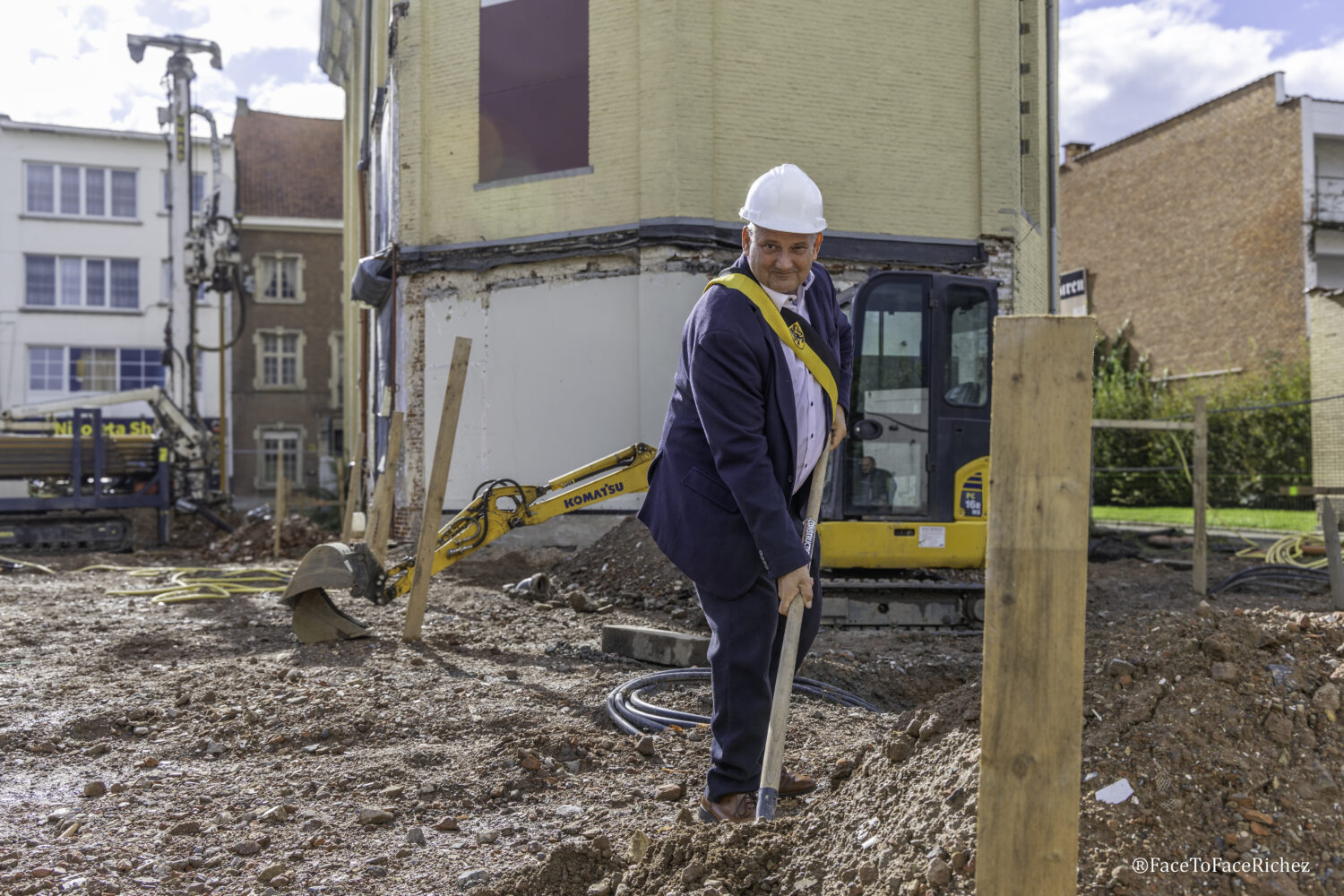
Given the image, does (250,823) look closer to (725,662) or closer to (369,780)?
(369,780)

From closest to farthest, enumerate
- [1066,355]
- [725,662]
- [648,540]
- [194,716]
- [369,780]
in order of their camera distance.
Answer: [1066,355] < [725,662] < [369,780] < [194,716] < [648,540]

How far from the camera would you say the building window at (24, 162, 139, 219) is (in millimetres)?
33344

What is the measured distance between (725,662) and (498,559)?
9.83 m

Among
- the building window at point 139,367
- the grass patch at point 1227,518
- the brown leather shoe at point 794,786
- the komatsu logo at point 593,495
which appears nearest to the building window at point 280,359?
the building window at point 139,367

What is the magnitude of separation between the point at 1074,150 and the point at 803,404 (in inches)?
1414

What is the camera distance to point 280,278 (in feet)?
117

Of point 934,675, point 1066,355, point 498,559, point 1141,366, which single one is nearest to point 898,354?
point 934,675

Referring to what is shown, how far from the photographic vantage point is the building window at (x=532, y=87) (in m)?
14.0

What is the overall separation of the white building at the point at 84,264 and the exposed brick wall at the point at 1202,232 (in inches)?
1108

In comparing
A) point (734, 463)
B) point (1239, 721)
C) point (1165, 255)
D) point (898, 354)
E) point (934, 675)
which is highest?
point (1165, 255)

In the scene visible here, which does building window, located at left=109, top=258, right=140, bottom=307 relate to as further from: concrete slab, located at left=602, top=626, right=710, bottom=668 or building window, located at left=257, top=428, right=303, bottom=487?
concrete slab, located at left=602, top=626, right=710, bottom=668

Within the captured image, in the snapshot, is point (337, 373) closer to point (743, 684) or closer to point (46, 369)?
point (46, 369)

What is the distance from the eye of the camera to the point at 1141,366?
3034 centimetres

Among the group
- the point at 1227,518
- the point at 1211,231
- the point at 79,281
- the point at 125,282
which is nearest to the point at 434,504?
the point at 1227,518
